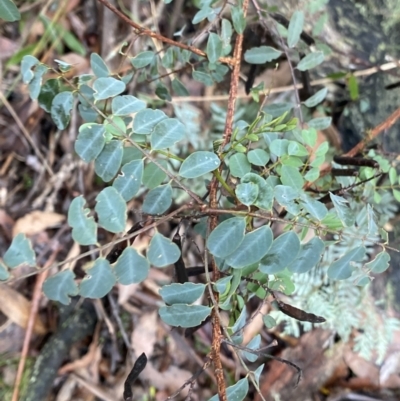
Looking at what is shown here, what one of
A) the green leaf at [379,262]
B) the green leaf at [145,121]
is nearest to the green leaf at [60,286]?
the green leaf at [145,121]

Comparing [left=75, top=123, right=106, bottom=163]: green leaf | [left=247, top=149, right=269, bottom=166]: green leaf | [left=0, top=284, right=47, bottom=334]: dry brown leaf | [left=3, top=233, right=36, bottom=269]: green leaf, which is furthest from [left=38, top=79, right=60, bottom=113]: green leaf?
[left=0, top=284, right=47, bottom=334]: dry brown leaf

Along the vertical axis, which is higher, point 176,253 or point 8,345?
point 176,253

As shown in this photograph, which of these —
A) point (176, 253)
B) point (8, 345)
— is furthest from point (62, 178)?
point (176, 253)

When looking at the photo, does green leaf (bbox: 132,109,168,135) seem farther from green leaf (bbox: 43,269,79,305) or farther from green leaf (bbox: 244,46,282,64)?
green leaf (bbox: 244,46,282,64)

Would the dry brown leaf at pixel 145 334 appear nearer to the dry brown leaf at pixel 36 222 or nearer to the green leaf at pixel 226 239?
the dry brown leaf at pixel 36 222

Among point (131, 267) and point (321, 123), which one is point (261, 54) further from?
point (131, 267)

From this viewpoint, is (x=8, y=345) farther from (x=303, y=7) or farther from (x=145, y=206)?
(x=303, y=7)
